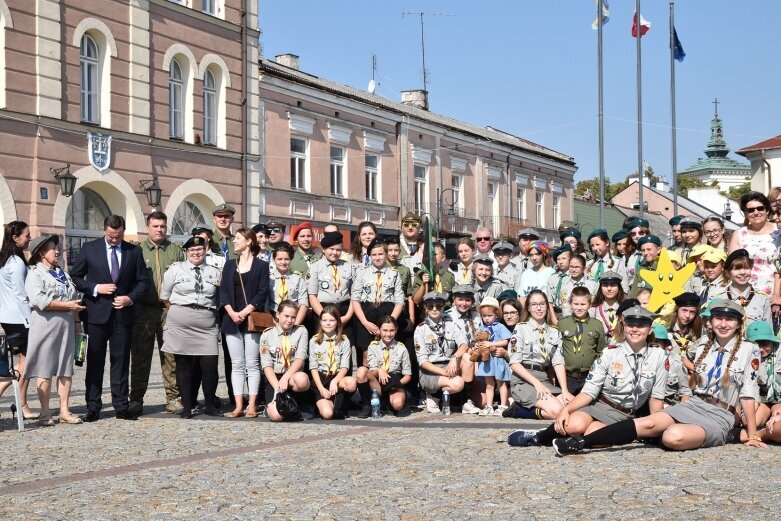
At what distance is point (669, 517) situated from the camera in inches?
233

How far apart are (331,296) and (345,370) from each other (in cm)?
95

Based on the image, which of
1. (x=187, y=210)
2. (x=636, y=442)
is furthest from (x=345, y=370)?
(x=187, y=210)

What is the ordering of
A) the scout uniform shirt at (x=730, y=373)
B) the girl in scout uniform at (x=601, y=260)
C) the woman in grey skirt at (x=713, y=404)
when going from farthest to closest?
the girl in scout uniform at (x=601, y=260), the scout uniform shirt at (x=730, y=373), the woman in grey skirt at (x=713, y=404)

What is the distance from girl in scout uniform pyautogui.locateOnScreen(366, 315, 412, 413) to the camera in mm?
11125

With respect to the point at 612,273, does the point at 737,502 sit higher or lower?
lower

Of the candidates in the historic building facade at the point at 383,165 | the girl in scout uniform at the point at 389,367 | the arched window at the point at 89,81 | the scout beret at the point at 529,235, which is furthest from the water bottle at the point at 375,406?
the historic building facade at the point at 383,165

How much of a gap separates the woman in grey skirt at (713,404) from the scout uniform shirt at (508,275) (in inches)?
138

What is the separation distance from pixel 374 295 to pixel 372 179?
24.8m

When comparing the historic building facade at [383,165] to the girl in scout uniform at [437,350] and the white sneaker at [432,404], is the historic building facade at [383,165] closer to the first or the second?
the girl in scout uniform at [437,350]

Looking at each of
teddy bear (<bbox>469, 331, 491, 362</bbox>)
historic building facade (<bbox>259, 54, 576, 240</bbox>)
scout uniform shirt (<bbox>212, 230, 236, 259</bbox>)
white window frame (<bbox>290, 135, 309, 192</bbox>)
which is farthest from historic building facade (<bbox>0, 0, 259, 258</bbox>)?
teddy bear (<bbox>469, 331, 491, 362</bbox>)

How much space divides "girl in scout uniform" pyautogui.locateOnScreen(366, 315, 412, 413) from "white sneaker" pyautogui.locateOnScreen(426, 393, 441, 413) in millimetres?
298

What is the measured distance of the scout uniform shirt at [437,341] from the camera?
452 inches

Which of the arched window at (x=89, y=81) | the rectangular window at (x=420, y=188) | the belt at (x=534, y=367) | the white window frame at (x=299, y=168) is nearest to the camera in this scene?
the belt at (x=534, y=367)

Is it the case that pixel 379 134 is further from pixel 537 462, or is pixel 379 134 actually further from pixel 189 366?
pixel 537 462
